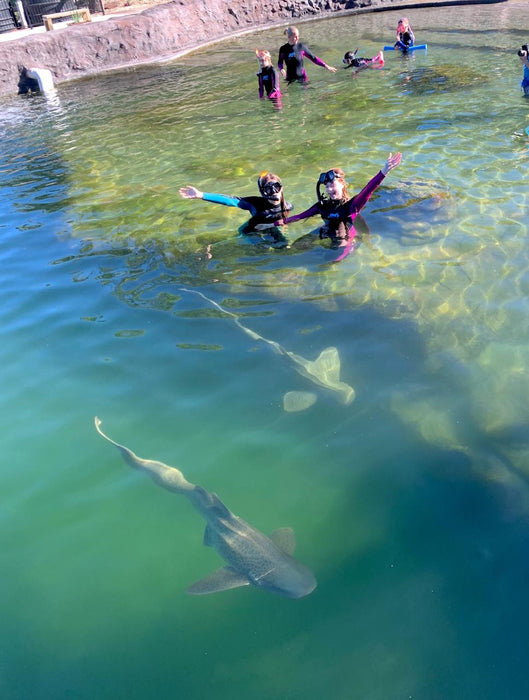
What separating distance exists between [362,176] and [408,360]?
4.92 m

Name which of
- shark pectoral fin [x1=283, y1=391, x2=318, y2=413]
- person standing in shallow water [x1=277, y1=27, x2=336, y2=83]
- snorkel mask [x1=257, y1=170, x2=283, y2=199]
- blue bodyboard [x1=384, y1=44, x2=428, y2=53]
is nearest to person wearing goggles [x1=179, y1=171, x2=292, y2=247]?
snorkel mask [x1=257, y1=170, x2=283, y2=199]

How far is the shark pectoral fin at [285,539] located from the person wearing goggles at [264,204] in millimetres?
4405

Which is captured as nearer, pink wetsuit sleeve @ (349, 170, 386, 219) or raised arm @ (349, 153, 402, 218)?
raised arm @ (349, 153, 402, 218)

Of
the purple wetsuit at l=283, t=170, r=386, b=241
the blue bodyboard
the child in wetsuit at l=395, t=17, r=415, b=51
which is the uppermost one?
the child in wetsuit at l=395, t=17, r=415, b=51

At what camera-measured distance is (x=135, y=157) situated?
1144 cm

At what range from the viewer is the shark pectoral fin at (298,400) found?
4.49 m

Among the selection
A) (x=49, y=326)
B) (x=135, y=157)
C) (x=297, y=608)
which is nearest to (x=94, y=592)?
(x=297, y=608)

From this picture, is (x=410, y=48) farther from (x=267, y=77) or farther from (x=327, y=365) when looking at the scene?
(x=327, y=365)

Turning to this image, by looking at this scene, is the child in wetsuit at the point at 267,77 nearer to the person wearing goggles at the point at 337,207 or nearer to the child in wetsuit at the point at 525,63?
the child in wetsuit at the point at 525,63

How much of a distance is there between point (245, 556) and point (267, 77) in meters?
12.7

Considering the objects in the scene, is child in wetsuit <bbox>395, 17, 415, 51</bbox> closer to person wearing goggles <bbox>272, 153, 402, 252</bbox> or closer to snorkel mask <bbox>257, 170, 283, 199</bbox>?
person wearing goggles <bbox>272, 153, 402, 252</bbox>

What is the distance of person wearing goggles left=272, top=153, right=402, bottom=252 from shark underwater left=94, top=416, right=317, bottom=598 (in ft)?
13.5

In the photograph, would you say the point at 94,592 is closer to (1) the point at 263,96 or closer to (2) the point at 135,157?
(2) the point at 135,157

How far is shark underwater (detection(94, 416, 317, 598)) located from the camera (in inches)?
124
